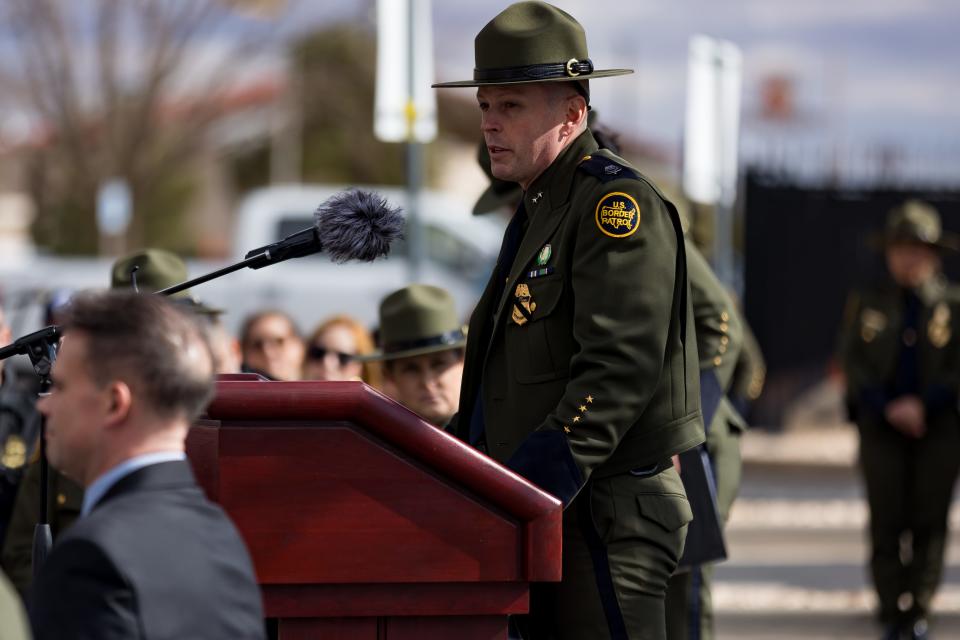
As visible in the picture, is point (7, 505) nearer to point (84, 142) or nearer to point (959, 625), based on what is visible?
point (959, 625)

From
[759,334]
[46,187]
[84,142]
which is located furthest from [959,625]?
[46,187]

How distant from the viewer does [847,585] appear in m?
9.77

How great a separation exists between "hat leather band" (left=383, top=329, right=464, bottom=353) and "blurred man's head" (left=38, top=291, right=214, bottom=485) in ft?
10.3

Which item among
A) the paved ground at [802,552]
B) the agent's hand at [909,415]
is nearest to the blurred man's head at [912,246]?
the agent's hand at [909,415]

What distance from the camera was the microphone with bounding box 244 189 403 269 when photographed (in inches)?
128

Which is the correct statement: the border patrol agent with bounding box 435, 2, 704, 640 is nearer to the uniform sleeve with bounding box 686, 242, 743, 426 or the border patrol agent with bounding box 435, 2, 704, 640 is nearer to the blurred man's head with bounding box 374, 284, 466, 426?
the uniform sleeve with bounding box 686, 242, 743, 426

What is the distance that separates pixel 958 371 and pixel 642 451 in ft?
18.9

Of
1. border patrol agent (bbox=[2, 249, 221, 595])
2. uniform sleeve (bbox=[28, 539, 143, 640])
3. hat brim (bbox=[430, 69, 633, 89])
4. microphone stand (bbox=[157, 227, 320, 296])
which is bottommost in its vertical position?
border patrol agent (bbox=[2, 249, 221, 595])

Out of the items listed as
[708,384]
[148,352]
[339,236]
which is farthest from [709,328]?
[148,352]

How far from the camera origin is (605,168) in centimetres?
360

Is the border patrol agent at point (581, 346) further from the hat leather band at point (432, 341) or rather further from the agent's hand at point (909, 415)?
the agent's hand at point (909, 415)

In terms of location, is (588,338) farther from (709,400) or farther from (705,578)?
(705,578)

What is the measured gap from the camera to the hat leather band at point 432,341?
561 cm

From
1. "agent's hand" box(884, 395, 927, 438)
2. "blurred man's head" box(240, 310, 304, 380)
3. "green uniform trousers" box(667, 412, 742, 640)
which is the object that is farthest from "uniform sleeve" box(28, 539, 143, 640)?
"agent's hand" box(884, 395, 927, 438)
